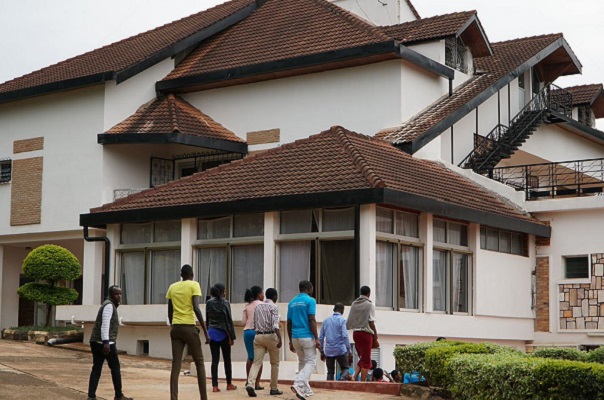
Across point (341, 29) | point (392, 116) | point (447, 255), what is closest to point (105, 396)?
point (447, 255)

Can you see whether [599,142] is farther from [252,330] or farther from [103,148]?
[252,330]

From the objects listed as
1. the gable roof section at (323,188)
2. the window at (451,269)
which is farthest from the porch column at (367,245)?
the window at (451,269)

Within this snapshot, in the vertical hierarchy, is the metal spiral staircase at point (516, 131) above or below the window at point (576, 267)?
above

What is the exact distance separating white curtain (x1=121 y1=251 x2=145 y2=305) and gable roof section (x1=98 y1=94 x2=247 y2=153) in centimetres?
410

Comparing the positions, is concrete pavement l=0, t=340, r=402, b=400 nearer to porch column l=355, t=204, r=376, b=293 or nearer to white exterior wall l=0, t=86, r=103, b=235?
porch column l=355, t=204, r=376, b=293

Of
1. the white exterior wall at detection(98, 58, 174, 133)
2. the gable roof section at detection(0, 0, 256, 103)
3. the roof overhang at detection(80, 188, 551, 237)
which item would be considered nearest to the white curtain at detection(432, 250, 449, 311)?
the roof overhang at detection(80, 188, 551, 237)

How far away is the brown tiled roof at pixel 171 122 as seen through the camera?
3072cm

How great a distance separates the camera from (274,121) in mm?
31438

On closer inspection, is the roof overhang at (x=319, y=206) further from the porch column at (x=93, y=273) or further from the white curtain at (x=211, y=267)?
the porch column at (x=93, y=273)

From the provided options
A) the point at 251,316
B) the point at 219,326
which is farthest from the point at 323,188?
the point at 219,326

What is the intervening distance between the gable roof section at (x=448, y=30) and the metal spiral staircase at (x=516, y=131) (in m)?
2.55

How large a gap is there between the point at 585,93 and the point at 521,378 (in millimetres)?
29030

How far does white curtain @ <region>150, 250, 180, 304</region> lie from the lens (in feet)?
87.5

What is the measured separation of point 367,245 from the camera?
23.5 metres
